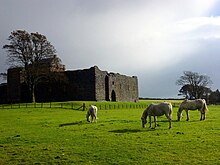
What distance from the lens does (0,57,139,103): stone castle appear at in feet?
246

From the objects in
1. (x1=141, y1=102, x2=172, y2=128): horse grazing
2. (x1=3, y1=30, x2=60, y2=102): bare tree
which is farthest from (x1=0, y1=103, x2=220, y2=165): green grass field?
(x1=3, y1=30, x2=60, y2=102): bare tree

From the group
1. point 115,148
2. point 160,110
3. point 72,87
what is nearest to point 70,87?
point 72,87

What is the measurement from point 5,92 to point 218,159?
77.3 m

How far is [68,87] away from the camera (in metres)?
76.8

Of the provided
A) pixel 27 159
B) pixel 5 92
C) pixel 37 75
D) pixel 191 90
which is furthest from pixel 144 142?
pixel 191 90

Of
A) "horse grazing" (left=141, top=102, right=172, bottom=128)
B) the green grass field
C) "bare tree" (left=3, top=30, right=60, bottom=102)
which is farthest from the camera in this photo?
"bare tree" (left=3, top=30, right=60, bottom=102)

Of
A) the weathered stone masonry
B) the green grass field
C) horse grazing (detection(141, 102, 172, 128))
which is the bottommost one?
the green grass field

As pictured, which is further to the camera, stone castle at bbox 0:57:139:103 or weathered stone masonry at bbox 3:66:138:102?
weathered stone masonry at bbox 3:66:138:102

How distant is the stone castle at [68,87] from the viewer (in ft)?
246

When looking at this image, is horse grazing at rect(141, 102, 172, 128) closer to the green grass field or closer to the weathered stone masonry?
the green grass field

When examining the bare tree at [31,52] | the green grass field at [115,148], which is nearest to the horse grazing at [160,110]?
the green grass field at [115,148]

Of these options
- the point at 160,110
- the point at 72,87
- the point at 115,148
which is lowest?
the point at 115,148

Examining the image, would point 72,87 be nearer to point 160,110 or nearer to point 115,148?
point 160,110

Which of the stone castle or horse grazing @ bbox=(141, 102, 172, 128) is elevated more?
the stone castle
